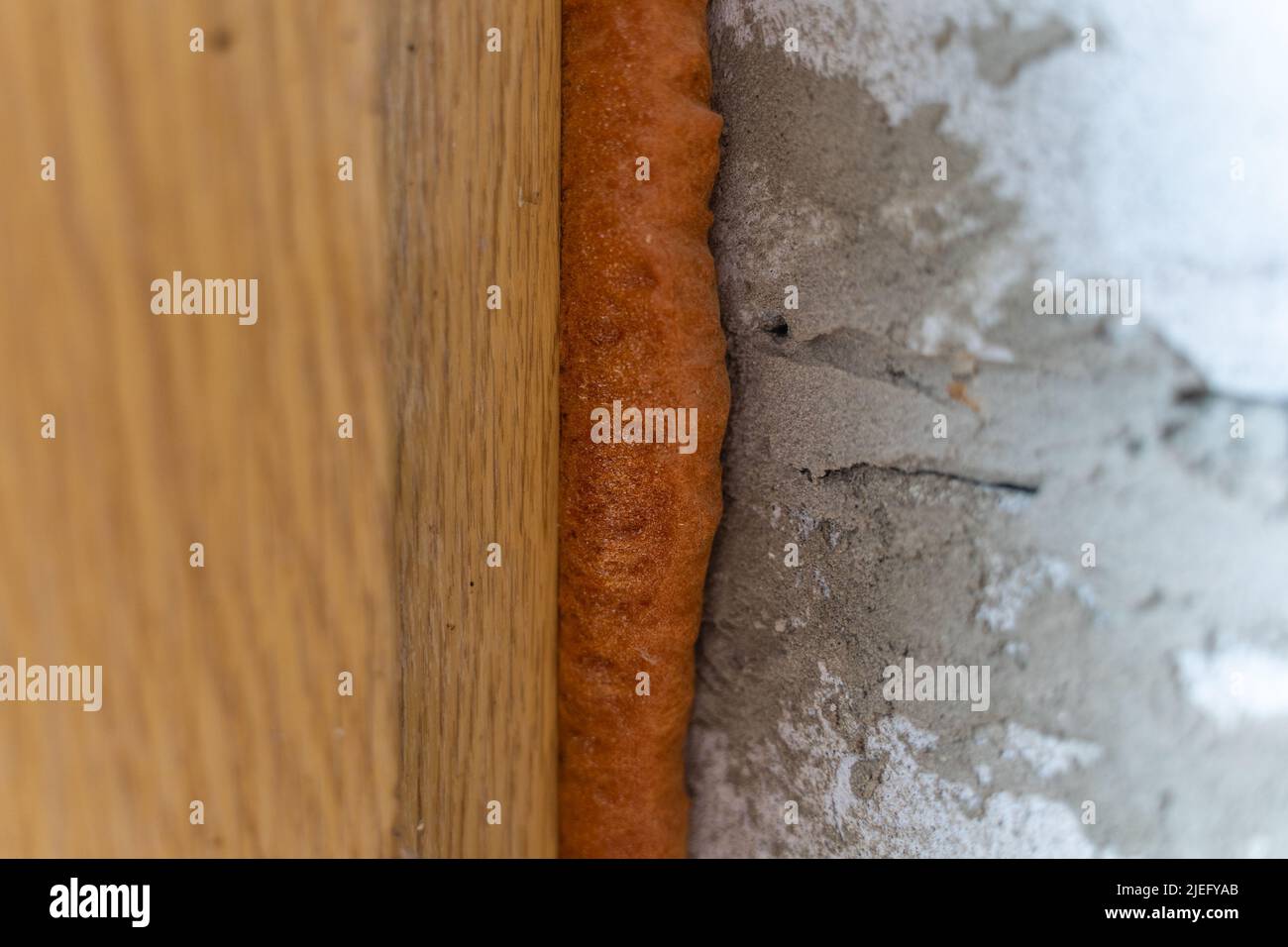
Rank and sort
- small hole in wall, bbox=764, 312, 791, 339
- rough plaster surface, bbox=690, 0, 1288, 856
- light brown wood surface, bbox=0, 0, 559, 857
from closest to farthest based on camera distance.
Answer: light brown wood surface, bbox=0, 0, 559, 857
rough plaster surface, bbox=690, 0, 1288, 856
small hole in wall, bbox=764, 312, 791, 339

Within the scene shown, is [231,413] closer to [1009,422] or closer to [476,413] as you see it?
[476,413]

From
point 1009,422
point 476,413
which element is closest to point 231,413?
point 476,413

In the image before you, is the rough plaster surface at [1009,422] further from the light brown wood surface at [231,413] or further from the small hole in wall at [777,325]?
the light brown wood surface at [231,413]

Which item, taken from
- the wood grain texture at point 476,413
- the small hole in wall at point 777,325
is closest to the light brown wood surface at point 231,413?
the wood grain texture at point 476,413

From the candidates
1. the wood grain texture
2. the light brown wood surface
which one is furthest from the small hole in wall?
the light brown wood surface

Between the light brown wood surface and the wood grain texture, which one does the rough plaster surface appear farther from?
the light brown wood surface
